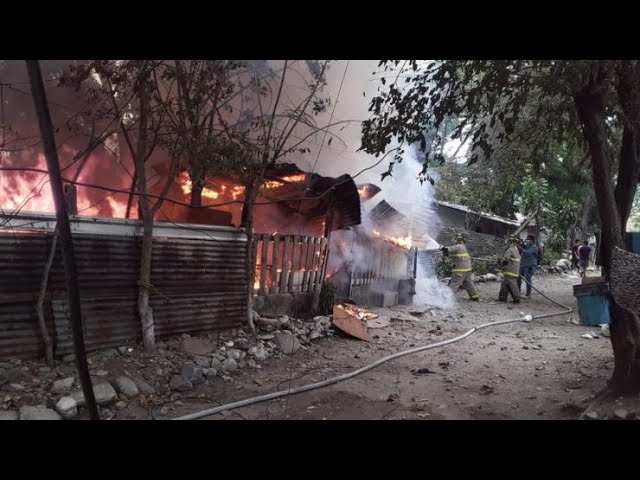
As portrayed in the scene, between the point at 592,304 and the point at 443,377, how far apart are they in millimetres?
4908

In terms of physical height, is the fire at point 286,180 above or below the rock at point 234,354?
above

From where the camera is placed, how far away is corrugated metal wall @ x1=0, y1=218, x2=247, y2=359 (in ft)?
15.7

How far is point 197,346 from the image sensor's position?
5.99 m

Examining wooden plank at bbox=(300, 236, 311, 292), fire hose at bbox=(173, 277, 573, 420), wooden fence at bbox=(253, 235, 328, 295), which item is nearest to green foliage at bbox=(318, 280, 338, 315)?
wooden fence at bbox=(253, 235, 328, 295)

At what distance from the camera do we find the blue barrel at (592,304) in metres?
8.59

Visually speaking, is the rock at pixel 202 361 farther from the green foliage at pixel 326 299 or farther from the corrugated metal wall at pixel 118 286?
the green foliage at pixel 326 299

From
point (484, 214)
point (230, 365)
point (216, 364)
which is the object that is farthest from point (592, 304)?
point (484, 214)

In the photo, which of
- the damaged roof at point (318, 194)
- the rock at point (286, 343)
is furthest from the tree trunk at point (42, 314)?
the damaged roof at point (318, 194)

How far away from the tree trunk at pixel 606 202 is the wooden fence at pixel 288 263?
487cm

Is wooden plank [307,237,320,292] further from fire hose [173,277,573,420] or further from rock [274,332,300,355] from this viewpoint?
fire hose [173,277,573,420]

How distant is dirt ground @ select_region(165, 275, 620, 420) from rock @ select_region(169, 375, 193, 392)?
0.34m

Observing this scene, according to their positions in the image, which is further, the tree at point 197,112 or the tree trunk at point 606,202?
the tree at point 197,112

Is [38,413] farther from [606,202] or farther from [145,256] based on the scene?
[606,202]
